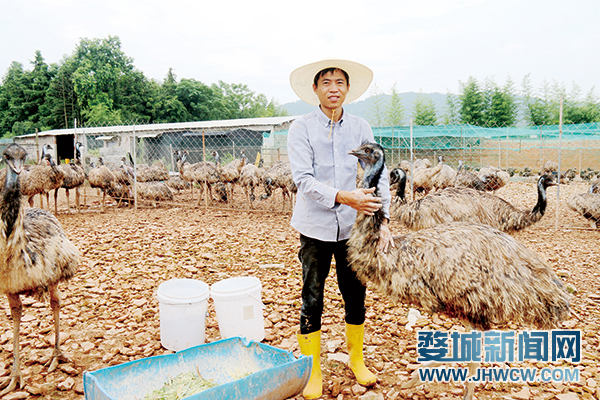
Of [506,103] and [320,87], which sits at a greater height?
[506,103]

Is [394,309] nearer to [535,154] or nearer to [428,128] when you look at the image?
[428,128]

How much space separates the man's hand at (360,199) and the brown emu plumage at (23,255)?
2.33m

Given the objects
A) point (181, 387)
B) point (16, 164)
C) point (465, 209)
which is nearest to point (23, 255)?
point (16, 164)

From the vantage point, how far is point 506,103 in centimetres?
2833

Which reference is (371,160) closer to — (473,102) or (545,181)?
(545,181)

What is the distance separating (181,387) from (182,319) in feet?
2.56

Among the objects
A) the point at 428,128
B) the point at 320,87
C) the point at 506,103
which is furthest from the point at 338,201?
the point at 506,103

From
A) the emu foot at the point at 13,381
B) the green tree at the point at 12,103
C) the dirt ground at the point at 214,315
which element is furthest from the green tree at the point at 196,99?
the emu foot at the point at 13,381

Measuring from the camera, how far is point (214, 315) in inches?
166

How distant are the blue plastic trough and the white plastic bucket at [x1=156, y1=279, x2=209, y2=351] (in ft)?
1.72

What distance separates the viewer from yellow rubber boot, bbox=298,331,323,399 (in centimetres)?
286

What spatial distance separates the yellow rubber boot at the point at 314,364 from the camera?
286 cm

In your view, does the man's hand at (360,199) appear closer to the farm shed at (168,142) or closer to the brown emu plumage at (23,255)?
the brown emu plumage at (23,255)

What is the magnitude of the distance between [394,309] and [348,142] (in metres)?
2.25
